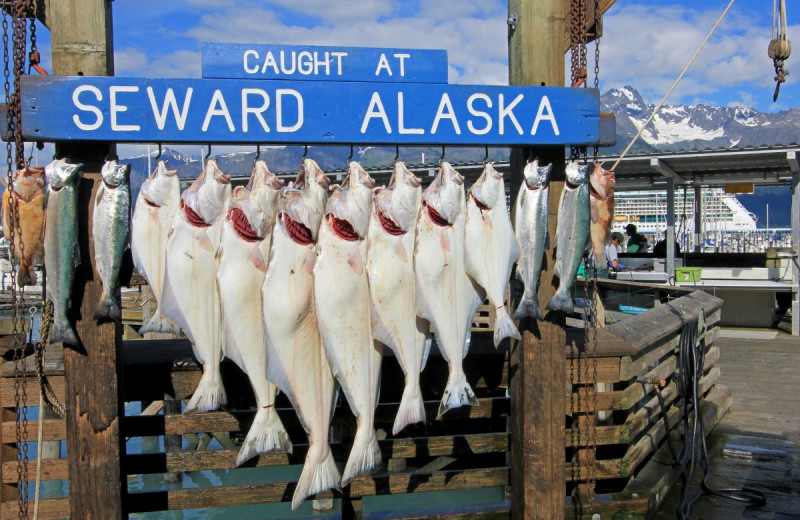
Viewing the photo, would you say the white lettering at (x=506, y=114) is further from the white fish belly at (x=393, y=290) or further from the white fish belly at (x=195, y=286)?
the white fish belly at (x=195, y=286)

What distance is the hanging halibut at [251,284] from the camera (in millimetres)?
2652

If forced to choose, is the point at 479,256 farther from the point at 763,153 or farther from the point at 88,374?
the point at 763,153

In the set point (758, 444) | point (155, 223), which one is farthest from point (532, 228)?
point (758, 444)

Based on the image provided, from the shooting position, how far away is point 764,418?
22.6ft

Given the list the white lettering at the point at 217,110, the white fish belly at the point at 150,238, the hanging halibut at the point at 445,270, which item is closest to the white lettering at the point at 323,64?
the white lettering at the point at 217,110

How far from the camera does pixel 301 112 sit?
111 inches

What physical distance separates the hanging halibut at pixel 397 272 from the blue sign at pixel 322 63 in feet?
1.55

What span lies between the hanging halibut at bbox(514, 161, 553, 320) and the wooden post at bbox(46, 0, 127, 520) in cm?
182

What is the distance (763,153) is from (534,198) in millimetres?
12633

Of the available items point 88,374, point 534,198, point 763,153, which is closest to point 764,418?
point 534,198

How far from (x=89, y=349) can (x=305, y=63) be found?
156 cm

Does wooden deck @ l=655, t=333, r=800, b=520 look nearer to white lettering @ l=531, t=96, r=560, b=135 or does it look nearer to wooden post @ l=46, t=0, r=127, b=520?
white lettering @ l=531, t=96, r=560, b=135

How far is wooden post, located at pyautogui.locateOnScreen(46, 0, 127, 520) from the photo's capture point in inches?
110

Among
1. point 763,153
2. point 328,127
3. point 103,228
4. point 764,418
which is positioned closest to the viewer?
point 103,228
